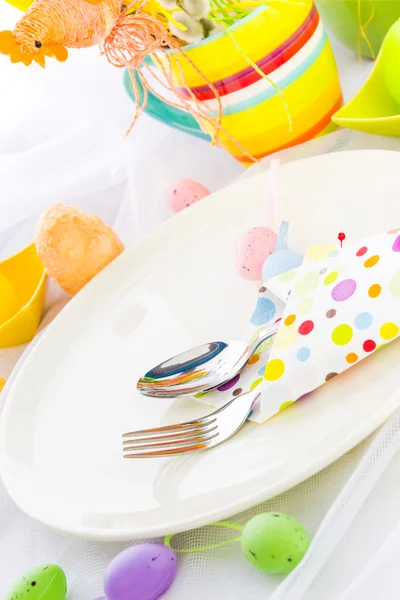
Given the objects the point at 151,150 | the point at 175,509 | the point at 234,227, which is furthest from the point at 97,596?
the point at 151,150

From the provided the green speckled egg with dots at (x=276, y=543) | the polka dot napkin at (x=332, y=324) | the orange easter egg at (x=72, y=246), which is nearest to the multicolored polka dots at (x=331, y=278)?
the polka dot napkin at (x=332, y=324)

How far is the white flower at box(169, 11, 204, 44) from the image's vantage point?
0.50 meters

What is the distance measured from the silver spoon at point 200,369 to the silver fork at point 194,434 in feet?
0.09

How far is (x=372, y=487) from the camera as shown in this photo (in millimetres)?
307

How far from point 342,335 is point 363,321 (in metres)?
0.01

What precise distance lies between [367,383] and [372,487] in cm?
5

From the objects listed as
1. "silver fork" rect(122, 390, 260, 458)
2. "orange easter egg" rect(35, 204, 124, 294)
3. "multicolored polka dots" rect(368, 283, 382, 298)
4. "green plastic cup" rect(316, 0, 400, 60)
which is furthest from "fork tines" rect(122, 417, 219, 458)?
"green plastic cup" rect(316, 0, 400, 60)

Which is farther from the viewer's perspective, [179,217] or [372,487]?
[179,217]

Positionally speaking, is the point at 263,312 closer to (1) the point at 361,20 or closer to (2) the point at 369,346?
(2) the point at 369,346

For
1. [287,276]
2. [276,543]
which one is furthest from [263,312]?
[276,543]

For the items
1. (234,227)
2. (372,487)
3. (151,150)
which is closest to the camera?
(372,487)

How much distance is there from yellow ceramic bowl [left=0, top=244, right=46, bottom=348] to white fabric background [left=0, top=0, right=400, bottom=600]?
8 centimetres

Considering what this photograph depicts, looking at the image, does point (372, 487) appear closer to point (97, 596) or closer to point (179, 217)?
point (97, 596)

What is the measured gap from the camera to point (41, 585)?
1.12ft
